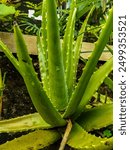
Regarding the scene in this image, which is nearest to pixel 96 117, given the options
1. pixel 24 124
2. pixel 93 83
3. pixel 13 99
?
pixel 93 83

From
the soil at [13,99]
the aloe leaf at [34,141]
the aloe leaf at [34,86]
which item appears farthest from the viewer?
the soil at [13,99]

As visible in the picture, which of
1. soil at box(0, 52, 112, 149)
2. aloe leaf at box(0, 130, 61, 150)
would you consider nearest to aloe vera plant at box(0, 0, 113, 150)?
aloe leaf at box(0, 130, 61, 150)

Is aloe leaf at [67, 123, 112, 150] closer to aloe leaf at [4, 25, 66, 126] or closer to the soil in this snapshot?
aloe leaf at [4, 25, 66, 126]

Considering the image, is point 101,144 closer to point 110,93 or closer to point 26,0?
point 110,93

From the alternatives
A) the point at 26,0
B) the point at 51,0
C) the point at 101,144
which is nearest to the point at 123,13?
the point at 51,0

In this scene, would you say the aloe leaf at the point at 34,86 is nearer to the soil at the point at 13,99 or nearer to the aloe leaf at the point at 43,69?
the aloe leaf at the point at 43,69

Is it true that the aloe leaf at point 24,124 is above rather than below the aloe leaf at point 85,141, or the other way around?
below

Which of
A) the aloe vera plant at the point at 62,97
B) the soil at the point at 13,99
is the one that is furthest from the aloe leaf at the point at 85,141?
the soil at the point at 13,99
